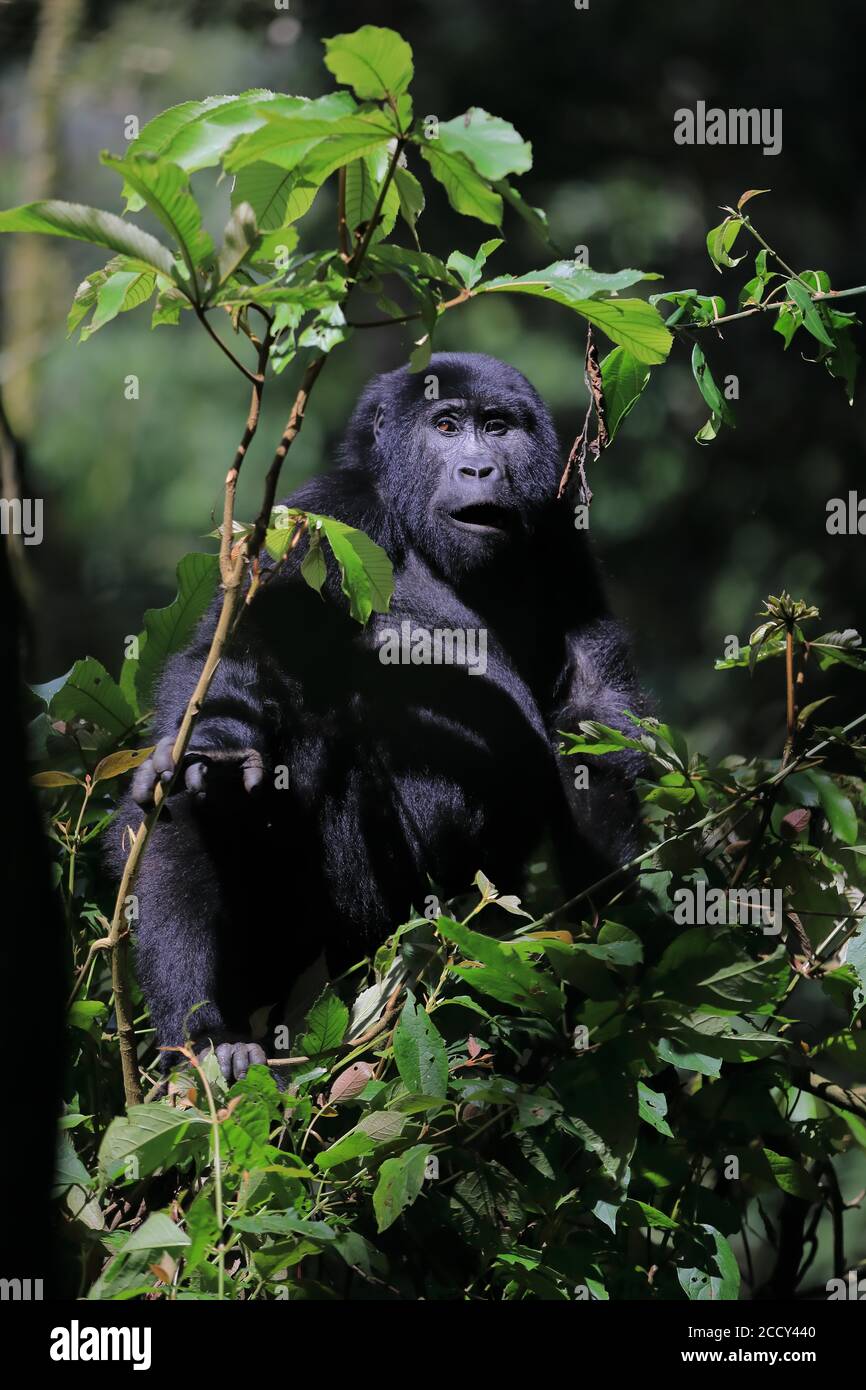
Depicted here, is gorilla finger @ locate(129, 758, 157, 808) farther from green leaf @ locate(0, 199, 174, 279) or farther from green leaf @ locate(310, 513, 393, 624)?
green leaf @ locate(0, 199, 174, 279)

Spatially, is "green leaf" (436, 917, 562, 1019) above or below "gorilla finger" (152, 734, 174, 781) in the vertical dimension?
below

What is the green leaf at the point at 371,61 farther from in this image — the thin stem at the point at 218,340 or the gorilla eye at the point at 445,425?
the gorilla eye at the point at 445,425

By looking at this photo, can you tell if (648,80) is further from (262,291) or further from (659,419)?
(262,291)

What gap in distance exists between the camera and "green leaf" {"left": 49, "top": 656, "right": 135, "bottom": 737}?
220 cm

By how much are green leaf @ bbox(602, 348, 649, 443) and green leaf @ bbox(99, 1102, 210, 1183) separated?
1092 millimetres

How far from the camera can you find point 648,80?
6312 millimetres

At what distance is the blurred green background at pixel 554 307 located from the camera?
5754 millimetres

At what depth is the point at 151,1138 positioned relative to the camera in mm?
1598

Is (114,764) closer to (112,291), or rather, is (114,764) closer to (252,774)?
(252,774)

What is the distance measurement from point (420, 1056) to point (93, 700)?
90cm

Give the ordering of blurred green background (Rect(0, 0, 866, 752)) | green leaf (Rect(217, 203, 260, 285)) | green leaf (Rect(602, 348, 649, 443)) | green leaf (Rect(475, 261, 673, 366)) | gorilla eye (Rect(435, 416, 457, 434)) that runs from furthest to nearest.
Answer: blurred green background (Rect(0, 0, 866, 752)) < gorilla eye (Rect(435, 416, 457, 434)) < green leaf (Rect(602, 348, 649, 443)) < green leaf (Rect(475, 261, 673, 366)) < green leaf (Rect(217, 203, 260, 285))

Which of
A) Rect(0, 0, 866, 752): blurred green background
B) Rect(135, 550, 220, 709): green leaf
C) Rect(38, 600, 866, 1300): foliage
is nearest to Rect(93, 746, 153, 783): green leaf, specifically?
Rect(38, 600, 866, 1300): foliage
